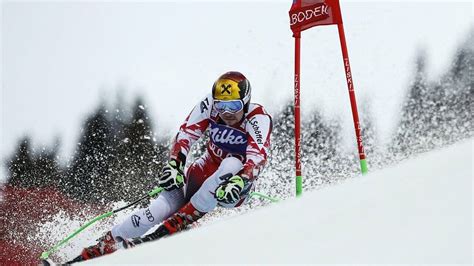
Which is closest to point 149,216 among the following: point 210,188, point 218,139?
point 210,188

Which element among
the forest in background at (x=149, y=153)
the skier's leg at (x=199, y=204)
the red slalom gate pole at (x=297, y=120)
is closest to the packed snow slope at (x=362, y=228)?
the skier's leg at (x=199, y=204)

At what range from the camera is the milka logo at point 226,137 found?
5.35 meters

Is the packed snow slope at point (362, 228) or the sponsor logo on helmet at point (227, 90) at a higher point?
the sponsor logo on helmet at point (227, 90)

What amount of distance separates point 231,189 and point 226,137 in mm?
742

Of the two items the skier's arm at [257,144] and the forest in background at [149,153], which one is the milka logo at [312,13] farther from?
the forest in background at [149,153]

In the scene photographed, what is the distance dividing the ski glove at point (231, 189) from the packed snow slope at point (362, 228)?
1.43m

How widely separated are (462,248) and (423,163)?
1.00 metres

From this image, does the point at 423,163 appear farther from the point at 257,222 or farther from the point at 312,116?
the point at 312,116

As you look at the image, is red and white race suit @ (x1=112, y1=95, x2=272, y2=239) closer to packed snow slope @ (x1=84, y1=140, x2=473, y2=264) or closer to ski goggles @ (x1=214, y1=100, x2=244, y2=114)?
ski goggles @ (x1=214, y1=100, x2=244, y2=114)

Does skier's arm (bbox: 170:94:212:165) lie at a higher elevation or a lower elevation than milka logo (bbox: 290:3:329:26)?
lower

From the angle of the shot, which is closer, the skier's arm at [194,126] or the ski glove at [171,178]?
the ski glove at [171,178]

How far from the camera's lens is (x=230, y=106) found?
5.16 m

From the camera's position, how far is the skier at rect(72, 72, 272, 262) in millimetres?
4930

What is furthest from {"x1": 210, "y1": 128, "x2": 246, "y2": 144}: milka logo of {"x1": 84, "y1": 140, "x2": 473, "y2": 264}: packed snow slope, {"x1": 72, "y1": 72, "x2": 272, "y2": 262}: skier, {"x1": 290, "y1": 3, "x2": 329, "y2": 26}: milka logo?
{"x1": 84, "y1": 140, "x2": 473, "y2": 264}: packed snow slope
